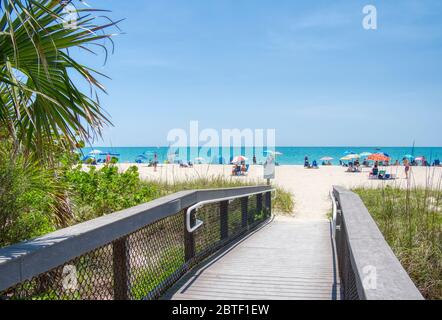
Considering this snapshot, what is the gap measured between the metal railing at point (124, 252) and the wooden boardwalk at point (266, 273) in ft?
0.64

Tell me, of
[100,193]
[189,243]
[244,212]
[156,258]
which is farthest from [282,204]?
[156,258]

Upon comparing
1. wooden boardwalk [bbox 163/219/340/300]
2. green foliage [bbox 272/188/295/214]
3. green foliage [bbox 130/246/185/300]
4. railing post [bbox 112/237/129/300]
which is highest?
railing post [bbox 112/237/129/300]

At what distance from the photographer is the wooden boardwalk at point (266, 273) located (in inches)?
167

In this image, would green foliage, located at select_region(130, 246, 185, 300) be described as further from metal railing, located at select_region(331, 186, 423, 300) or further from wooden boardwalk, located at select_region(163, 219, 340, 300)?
metal railing, located at select_region(331, 186, 423, 300)

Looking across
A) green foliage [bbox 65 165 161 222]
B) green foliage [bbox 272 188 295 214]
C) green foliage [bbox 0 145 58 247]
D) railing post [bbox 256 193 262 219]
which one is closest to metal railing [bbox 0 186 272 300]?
green foliage [bbox 0 145 58 247]

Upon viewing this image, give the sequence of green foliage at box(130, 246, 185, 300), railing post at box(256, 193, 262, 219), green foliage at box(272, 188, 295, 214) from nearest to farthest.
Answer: green foliage at box(130, 246, 185, 300) < railing post at box(256, 193, 262, 219) < green foliage at box(272, 188, 295, 214)

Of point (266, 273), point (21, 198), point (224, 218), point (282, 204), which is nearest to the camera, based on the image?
point (21, 198)

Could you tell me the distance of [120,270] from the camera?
3504 millimetres

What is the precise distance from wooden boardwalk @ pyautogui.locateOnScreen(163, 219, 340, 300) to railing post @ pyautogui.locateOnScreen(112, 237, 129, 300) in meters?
0.65

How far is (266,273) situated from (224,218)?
70.7 inches

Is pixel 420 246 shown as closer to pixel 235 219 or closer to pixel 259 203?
pixel 235 219

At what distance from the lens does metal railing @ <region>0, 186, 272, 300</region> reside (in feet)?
7.65
